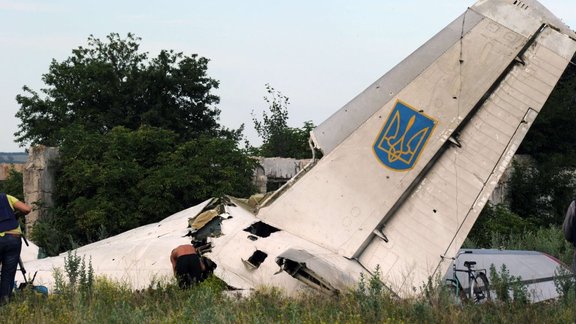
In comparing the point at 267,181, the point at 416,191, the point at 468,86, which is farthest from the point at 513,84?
the point at 267,181

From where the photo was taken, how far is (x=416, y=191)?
341 inches

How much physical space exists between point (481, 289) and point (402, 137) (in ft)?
6.18

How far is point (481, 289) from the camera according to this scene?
857 cm

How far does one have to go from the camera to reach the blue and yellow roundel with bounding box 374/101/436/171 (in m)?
8.71

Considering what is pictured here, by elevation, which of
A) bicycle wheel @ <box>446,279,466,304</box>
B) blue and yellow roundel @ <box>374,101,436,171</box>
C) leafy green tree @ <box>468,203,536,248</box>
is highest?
blue and yellow roundel @ <box>374,101,436,171</box>

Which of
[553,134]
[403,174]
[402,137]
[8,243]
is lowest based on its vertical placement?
[8,243]

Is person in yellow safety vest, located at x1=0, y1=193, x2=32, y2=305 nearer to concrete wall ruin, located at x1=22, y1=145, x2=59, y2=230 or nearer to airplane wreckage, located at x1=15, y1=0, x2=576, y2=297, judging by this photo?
airplane wreckage, located at x1=15, y1=0, x2=576, y2=297

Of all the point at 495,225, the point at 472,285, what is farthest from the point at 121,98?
the point at 472,285

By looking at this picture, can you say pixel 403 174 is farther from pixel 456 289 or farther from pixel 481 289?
pixel 481 289

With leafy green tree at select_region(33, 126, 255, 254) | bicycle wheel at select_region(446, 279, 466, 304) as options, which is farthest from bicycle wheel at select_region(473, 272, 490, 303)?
leafy green tree at select_region(33, 126, 255, 254)

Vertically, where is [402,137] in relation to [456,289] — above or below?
above

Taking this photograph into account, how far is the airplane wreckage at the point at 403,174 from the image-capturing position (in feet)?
27.3

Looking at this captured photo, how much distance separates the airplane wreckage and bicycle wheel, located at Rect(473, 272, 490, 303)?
1.73 ft

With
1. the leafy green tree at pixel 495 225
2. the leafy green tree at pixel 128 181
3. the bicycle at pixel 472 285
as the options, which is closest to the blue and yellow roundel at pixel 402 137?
the bicycle at pixel 472 285
